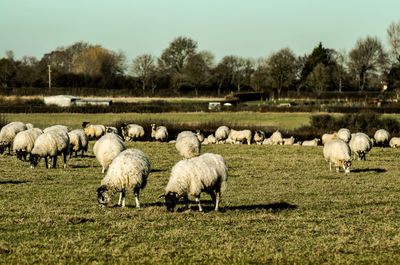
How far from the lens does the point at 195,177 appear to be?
11.1m

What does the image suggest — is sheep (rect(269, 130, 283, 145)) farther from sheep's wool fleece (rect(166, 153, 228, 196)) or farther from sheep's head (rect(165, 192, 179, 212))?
sheep's head (rect(165, 192, 179, 212))

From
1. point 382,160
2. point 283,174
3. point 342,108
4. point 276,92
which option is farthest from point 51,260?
point 276,92

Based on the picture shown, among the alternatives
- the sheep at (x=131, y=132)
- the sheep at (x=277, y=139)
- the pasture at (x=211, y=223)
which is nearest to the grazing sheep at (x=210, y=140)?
the sheep at (x=277, y=139)

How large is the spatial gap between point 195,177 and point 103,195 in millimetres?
2366

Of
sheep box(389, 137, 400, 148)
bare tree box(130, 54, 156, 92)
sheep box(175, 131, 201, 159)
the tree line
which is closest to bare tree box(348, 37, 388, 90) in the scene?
the tree line

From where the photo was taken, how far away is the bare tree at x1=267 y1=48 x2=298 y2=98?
370ft

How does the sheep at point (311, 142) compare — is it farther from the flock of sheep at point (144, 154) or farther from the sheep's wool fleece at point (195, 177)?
the sheep's wool fleece at point (195, 177)

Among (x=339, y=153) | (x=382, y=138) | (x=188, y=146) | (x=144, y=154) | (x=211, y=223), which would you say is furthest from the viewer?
(x=382, y=138)

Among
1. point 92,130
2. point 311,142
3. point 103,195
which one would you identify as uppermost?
point 103,195

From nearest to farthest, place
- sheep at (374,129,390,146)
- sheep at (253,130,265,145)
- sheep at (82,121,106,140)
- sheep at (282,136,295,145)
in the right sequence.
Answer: sheep at (82,121,106,140)
sheep at (374,129,390,146)
sheep at (282,136,295,145)
sheep at (253,130,265,145)

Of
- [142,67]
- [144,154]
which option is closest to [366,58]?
[142,67]

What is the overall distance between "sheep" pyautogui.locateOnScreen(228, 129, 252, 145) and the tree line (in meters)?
64.5

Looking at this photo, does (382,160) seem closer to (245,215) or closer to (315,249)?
(245,215)

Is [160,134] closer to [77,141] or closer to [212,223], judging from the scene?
[77,141]
